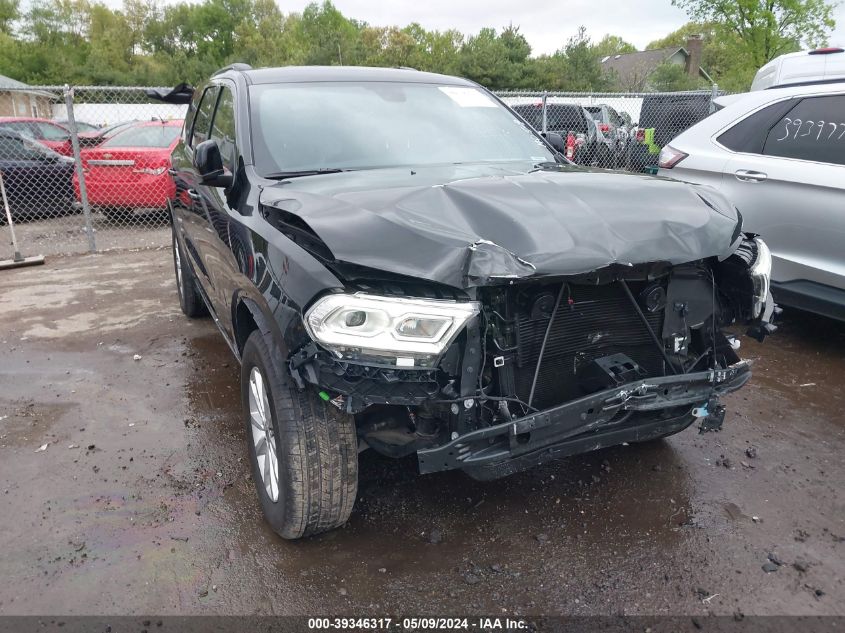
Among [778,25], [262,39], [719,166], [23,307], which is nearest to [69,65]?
[262,39]

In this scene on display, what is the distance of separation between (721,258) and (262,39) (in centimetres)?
6279

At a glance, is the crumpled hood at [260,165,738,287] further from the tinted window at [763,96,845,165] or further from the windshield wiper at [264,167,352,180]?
the tinted window at [763,96,845,165]

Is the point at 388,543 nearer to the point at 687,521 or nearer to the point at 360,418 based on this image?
the point at 360,418

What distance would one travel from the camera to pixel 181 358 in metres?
4.75

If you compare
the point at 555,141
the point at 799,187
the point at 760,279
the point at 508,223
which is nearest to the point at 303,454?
the point at 508,223

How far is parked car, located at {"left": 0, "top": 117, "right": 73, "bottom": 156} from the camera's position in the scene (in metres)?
10.7

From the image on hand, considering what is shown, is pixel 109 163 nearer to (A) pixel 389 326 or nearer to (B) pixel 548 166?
(B) pixel 548 166

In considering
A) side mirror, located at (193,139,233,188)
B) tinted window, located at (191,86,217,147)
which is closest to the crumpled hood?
side mirror, located at (193,139,233,188)

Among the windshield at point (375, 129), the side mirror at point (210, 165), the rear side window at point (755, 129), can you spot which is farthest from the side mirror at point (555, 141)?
the side mirror at point (210, 165)

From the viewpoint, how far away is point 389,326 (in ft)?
6.71

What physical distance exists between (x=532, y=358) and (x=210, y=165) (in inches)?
69.2

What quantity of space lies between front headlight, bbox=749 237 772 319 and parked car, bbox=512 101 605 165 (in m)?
8.61

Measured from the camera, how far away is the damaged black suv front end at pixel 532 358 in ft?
6.75

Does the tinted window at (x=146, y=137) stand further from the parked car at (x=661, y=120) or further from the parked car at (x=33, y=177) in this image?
the parked car at (x=661, y=120)
